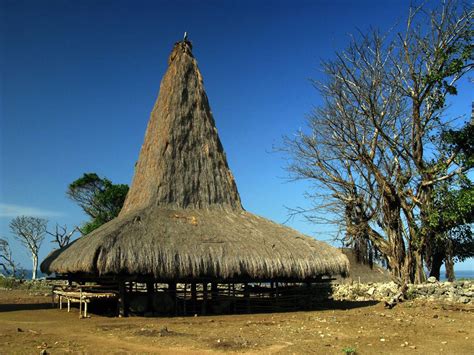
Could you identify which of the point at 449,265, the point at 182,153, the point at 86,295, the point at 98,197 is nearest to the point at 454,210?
the point at 449,265

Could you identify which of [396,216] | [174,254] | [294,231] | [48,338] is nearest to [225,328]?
[174,254]

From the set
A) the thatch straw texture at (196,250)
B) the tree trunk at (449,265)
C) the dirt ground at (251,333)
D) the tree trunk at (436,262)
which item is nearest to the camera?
the dirt ground at (251,333)

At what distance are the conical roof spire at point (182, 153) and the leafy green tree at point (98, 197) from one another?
40.3 feet

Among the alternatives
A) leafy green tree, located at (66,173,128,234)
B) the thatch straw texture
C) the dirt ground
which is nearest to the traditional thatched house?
the thatch straw texture

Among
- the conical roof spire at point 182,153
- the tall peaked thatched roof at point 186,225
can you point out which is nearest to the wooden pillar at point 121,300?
the tall peaked thatched roof at point 186,225

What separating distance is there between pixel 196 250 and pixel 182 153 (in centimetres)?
399

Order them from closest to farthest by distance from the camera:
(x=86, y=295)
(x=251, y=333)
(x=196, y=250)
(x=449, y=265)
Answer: (x=251, y=333), (x=86, y=295), (x=196, y=250), (x=449, y=265)

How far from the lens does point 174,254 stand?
11.5 metres

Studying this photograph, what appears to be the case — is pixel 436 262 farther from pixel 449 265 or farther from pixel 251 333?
pixel 251 333

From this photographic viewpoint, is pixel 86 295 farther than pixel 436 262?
No

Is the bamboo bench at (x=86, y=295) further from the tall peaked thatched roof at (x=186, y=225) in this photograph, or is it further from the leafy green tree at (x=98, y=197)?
the leafy green tree at (x=98, y=197)

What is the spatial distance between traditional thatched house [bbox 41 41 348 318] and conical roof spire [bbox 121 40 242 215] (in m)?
0.03

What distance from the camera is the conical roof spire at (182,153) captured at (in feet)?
46.3

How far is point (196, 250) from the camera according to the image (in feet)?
38.6
